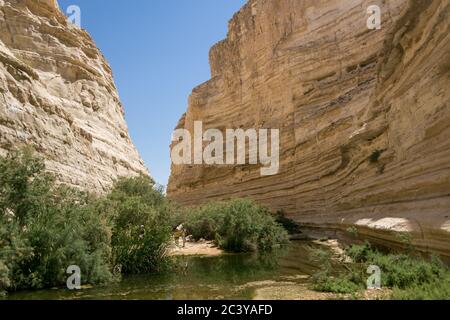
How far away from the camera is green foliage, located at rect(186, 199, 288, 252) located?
17531mm

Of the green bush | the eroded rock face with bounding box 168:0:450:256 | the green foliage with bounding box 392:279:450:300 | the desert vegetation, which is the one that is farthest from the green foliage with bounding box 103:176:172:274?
the green foliage with bounding box 392:279:450:300

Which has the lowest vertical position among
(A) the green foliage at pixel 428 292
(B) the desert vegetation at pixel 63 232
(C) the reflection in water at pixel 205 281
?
(C) the reflection in water at pixel 205 281

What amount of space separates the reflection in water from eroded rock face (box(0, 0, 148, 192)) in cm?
539

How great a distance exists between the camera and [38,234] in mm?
8594

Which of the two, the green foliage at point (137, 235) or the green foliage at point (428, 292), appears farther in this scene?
the green foliage at point (137, 235)

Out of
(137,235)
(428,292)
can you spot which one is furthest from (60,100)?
(428,292)

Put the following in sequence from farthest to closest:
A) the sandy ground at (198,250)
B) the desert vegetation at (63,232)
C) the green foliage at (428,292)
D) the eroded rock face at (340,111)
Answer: the sandy ground at (198,250) < the eroded rock face at (340,111) < the desert vegetation at (63,232) < the green foliage at (428,292)

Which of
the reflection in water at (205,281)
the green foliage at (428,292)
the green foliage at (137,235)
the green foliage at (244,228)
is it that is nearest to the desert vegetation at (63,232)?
the green foliage at (137,235)

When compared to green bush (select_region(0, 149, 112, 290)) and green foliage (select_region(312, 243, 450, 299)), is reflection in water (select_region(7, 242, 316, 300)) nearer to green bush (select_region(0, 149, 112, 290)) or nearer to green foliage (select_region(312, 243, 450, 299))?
green bush (select_region(0, 149, 112, 290))

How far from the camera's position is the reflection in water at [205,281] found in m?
7.88

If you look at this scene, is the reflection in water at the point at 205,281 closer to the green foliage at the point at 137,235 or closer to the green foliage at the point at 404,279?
the green foliage at the point at 137,235

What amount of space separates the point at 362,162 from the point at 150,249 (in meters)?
10.1

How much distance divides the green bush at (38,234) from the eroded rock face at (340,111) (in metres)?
7.49
